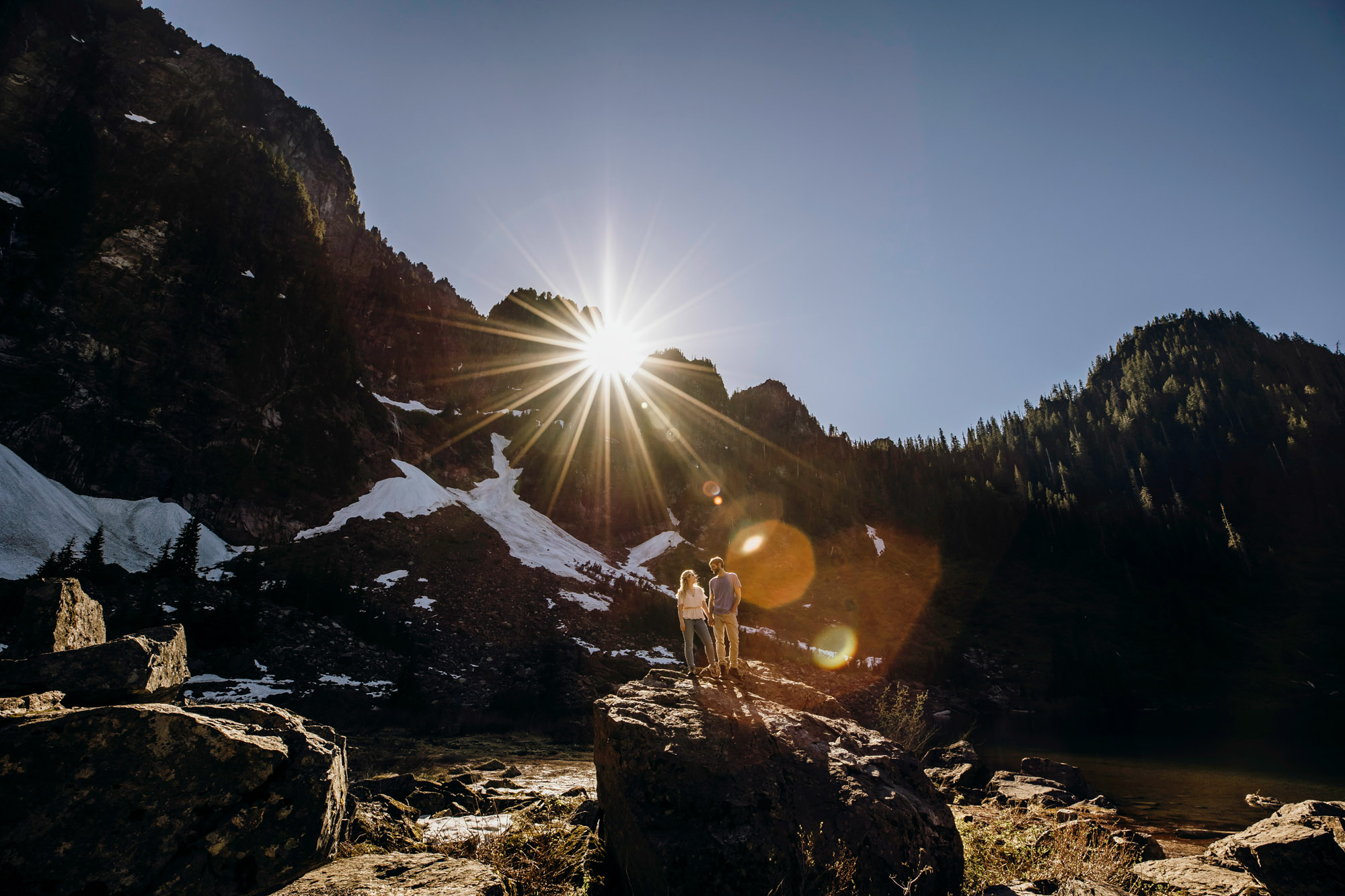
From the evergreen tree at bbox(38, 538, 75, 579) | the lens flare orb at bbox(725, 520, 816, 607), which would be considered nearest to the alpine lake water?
the lens flare orb at bbox(725, 520, 816, 607)

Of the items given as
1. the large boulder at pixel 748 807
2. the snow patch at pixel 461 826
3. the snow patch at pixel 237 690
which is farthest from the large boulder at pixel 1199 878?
the snow patch at pixel 237 690

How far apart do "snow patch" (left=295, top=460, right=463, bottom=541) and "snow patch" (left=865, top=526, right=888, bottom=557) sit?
92.0 metres

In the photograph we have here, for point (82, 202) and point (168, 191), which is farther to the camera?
point (168, 191)

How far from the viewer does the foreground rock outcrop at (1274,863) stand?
26.0 feet

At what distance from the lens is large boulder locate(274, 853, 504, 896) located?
4.09 metres

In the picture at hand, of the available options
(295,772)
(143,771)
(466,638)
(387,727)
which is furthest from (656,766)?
(466,638)

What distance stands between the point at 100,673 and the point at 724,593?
8.55 metres

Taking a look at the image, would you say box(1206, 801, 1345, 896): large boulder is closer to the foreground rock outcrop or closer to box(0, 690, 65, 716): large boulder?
the foreground rock outcrop

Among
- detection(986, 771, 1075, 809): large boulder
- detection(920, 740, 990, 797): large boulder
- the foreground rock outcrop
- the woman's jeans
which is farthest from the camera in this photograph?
detection(920, 740, 990, 797): large boulder

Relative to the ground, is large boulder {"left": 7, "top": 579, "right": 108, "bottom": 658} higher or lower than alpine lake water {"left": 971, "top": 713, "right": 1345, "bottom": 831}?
higher

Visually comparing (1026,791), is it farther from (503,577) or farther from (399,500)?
(399,500)

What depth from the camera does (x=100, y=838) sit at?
3674mm

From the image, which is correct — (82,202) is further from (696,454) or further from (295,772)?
(696,454)

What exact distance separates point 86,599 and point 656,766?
11.0 metres
